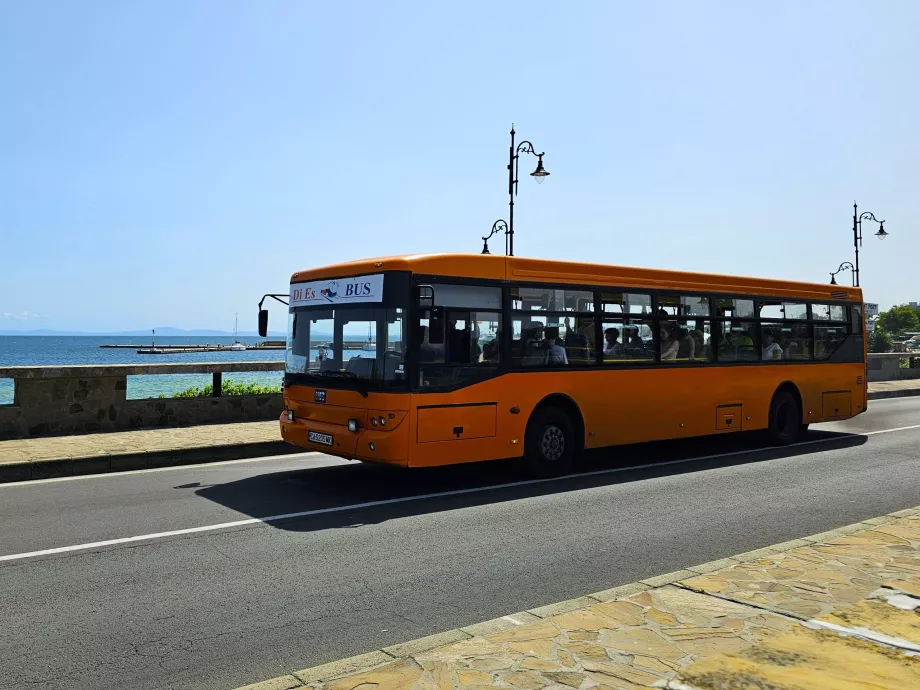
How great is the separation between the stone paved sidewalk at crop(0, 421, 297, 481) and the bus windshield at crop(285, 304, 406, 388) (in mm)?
2253

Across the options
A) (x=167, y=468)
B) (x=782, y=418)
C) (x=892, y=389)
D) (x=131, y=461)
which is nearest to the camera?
(x=131, y=461)

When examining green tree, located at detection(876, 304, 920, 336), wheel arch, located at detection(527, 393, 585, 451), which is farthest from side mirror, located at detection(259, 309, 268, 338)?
green tree, located at detection(876, 304, 920, 336)

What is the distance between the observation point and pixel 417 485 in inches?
396

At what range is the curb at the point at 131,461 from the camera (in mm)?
10133

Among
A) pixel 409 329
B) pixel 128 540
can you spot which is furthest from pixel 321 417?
pixel 128 540

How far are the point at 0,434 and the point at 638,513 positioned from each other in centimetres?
951

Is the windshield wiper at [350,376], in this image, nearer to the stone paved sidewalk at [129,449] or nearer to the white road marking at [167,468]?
A: the white road marking at [167,468]

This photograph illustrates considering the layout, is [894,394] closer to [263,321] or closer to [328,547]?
[263,321]

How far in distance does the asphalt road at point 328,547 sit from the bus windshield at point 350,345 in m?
1.39

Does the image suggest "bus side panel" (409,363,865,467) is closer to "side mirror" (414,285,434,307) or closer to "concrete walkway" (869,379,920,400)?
"side mirror" (414,285,434,307)

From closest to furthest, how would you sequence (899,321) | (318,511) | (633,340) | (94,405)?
(318,511) → (633,340) → (94,405) → (899,321)

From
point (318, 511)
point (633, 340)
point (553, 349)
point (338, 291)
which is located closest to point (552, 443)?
point (553, 349)

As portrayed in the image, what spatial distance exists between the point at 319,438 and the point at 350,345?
1.20 metres

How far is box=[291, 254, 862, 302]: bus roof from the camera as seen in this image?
9.54 m
